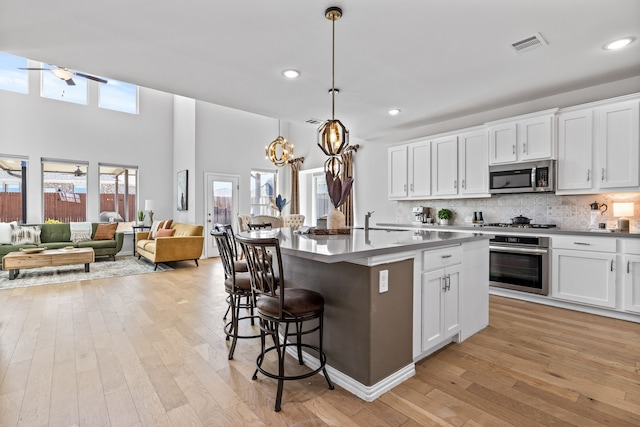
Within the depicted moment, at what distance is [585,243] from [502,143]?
5.20 feet

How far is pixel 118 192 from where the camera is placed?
793 centimetres

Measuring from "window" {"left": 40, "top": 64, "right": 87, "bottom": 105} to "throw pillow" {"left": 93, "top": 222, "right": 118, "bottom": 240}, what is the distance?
3.03 m

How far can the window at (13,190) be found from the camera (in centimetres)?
662

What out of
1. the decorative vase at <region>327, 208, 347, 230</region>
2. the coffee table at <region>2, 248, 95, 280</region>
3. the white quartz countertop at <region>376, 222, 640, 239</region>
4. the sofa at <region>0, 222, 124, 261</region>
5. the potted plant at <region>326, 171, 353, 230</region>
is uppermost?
the potted plant at <region>326, 171, 353, 230</region>

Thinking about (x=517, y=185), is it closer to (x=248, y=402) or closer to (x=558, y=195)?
(x=558, y=195)

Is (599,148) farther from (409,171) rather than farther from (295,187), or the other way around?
(295,187)

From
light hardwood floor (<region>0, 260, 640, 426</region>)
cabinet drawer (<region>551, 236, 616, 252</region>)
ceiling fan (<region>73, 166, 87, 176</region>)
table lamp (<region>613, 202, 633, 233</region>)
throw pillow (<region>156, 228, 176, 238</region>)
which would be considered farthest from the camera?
ceiling fan (<region>73, 166, 87, 176</region>)

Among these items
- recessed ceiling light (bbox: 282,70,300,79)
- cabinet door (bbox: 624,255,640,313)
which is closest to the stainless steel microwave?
cabinet door (bbox: 624,255,640,313)

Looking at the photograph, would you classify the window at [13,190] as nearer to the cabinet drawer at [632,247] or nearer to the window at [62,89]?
the window at [62,89]

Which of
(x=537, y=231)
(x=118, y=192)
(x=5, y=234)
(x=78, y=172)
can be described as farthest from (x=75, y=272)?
(x=537, y=231)

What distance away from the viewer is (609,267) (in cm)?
328

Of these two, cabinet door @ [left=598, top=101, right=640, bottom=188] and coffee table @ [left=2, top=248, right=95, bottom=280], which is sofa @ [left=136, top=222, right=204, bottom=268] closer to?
coffee table @ [left=2, top=248, right=95, bottom=280]

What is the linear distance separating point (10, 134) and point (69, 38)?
5908 mm

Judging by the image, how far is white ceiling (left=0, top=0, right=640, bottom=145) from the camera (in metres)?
2.26
